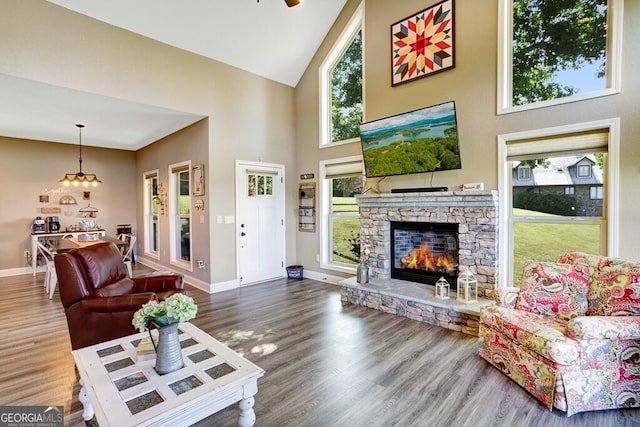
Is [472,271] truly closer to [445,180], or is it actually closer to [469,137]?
[445,180]

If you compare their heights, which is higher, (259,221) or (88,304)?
(259,221)

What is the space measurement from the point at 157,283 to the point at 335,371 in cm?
217

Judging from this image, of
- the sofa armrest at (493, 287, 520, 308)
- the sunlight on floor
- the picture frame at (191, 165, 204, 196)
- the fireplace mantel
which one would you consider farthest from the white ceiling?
the sofa armrest at (493, 287, 520, 308)

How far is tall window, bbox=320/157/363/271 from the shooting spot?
5398 millimetres

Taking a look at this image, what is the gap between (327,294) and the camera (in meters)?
4.94

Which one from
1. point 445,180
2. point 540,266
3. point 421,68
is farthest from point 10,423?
point 421,68

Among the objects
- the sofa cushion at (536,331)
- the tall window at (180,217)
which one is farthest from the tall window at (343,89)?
the sofa cushion at (536,331)

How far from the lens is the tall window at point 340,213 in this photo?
17.7 feet

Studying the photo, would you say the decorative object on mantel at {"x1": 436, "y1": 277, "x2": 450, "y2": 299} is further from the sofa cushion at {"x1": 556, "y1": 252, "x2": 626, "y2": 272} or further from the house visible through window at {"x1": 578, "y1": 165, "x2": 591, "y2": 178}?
the house visible through window at {"x1": 578, "y1": 165, "x2": 591, "y2": 178}

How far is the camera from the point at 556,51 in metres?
3.48

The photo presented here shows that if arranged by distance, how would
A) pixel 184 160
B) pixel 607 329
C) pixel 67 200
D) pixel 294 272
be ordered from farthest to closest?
pixel 67 200 → pixel 294 272 → pixel 184 160 → pixel 607 329

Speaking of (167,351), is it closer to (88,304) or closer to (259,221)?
(88,304)

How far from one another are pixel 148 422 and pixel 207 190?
4107mm

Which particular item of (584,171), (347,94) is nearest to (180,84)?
(347,94)
